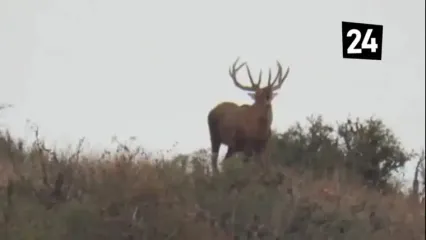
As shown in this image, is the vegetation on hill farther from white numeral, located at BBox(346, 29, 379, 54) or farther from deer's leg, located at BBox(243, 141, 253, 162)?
white numeral, located at BBox(346, 29, 379, 54)

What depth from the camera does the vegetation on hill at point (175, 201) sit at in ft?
31.9

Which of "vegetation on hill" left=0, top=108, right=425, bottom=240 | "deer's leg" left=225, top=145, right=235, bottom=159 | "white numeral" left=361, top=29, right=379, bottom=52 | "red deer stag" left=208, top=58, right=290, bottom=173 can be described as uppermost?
"white numeral" left=361, top=29, right=379, bottom=52

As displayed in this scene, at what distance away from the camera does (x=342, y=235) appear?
11766 mm

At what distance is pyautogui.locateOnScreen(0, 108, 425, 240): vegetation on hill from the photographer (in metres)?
9.73

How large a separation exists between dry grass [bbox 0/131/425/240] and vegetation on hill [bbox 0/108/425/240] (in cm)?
1

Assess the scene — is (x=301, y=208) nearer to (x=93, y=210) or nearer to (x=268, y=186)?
(x=268, y=186)

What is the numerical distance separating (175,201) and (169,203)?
15cm

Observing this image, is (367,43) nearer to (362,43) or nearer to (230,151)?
(362,43)

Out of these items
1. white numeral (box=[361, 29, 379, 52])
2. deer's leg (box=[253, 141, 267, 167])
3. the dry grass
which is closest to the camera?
white numeral (box=[361, 29, 379, 52])

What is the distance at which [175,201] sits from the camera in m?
10.6

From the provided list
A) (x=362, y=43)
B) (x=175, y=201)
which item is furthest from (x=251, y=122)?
(x=362, y=43)

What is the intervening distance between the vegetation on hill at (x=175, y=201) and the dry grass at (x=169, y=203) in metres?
0.01

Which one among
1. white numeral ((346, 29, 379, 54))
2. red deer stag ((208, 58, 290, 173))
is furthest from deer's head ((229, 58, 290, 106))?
white numeral ((346, 29, 379, 54))

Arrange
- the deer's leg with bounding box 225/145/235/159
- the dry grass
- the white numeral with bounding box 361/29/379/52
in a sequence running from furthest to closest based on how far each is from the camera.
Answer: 1. the deer's leg with bounding box 225/145/235/159
2. the dry grass
3. the white numeral with bounding box 361/29/379/52
